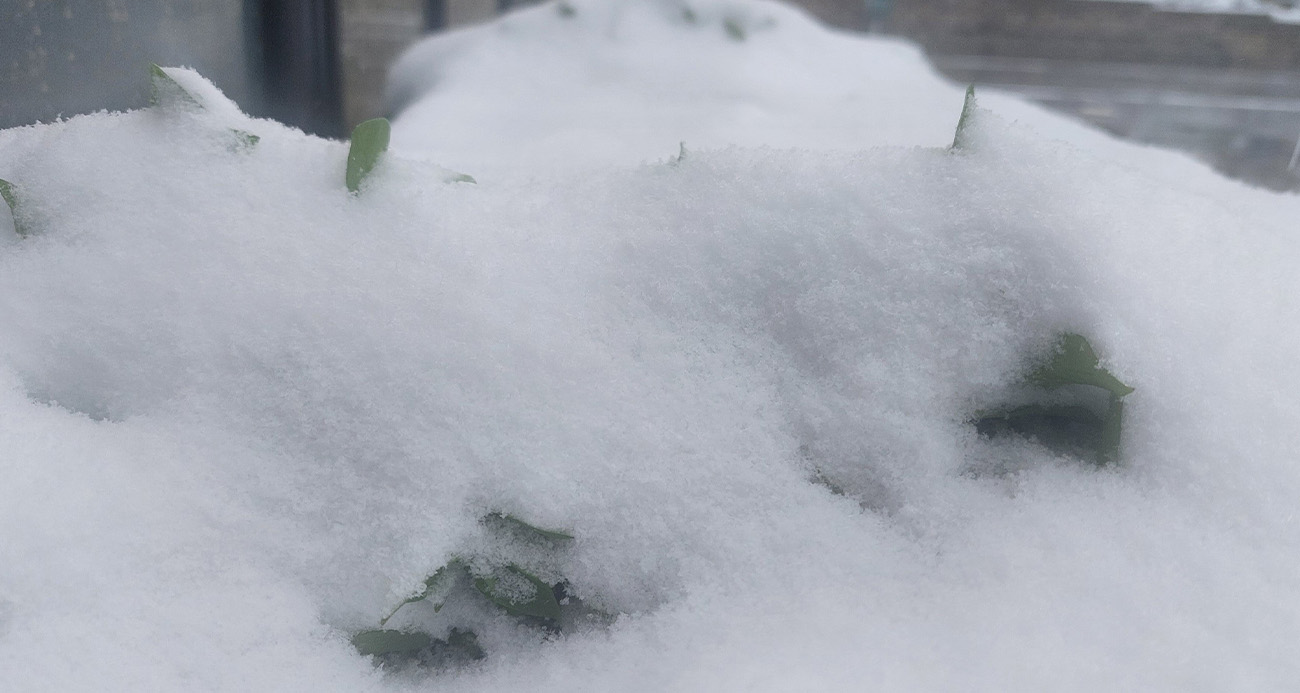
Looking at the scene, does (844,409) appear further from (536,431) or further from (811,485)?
(536,431)

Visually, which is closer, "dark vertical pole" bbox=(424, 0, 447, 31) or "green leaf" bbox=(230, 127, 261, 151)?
"green leaf" bbox=(230, 127, 261, 151)

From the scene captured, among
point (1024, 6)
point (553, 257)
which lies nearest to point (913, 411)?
point (553, 257)

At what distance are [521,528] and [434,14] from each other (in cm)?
207

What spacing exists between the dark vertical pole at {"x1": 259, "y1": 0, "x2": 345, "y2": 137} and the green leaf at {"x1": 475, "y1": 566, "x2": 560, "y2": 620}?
117 centimetres

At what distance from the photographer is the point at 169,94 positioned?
0.60m

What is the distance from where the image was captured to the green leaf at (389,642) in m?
0.47

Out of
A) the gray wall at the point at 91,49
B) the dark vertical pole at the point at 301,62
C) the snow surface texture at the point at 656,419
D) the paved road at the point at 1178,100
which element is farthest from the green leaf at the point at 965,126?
the paved road at the point at 1178,100

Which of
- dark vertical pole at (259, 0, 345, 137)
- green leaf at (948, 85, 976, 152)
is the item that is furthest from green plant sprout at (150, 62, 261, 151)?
dark vertical pole at (259, 0, 345, 137)

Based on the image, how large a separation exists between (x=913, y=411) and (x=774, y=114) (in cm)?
92

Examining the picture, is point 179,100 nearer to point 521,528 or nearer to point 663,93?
point 521,528

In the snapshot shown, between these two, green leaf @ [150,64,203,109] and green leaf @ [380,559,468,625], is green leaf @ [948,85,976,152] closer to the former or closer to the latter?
green leaf @ [380,559,468,625]

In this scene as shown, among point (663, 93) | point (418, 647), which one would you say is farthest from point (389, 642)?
Answer: point (663, 93)

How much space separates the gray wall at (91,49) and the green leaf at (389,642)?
0.64 m

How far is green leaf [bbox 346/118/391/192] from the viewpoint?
0.57 meters
